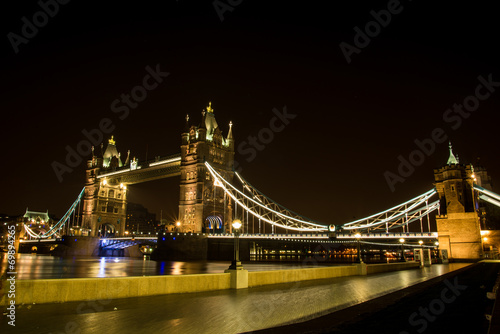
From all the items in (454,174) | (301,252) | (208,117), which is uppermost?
(208,117)

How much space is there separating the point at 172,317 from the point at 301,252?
103 meters

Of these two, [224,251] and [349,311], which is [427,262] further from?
[224,251]

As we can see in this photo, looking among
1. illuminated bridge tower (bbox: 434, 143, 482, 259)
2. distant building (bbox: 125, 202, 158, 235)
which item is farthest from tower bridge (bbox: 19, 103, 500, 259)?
distant building (bbox: 125, 202, 158, 235)

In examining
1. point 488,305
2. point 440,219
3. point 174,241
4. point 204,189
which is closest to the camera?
point 488,305

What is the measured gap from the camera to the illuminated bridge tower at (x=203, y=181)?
70062mm

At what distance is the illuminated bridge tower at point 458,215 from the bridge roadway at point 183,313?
3432cm

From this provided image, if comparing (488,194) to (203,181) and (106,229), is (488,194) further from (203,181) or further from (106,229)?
(106,229)

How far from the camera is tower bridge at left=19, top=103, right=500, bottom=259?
41.9 meters

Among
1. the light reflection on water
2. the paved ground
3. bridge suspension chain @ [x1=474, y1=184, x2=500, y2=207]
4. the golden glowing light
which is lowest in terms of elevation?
the light reflection on water

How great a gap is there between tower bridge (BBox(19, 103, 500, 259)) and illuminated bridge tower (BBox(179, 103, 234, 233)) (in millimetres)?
190

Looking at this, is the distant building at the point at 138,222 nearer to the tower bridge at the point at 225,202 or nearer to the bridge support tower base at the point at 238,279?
the tower bridge at the point at 225,202

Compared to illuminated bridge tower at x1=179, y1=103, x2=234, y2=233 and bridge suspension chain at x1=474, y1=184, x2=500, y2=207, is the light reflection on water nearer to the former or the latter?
bridge suspension chain at x1=474, y1=184, x2=500, y2=207

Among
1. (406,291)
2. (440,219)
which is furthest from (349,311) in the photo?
(440,219)

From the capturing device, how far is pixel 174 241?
199ft
